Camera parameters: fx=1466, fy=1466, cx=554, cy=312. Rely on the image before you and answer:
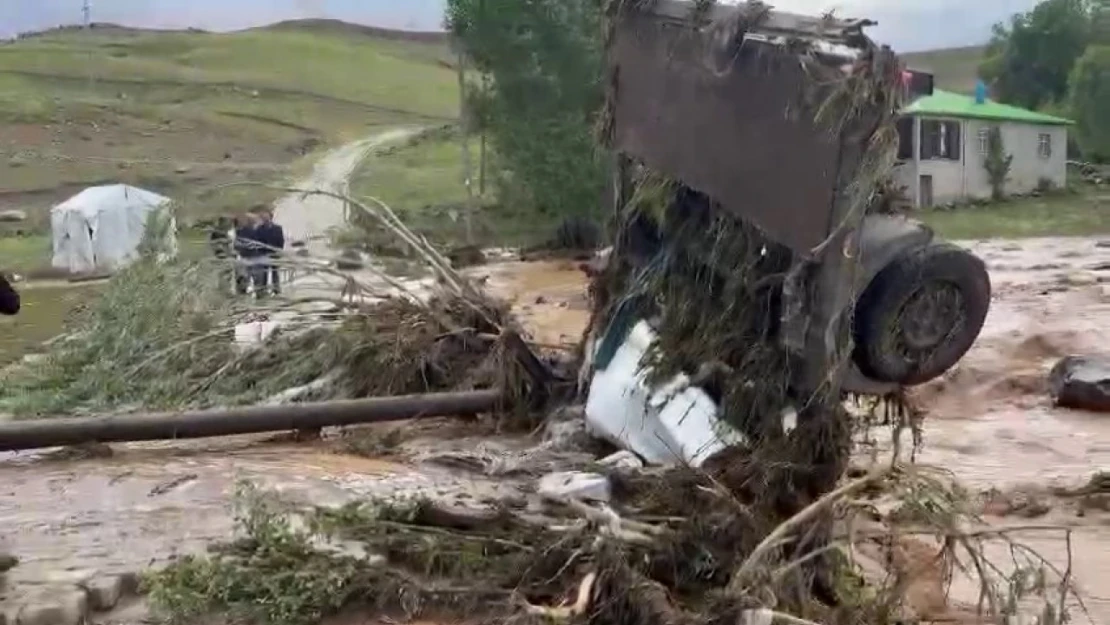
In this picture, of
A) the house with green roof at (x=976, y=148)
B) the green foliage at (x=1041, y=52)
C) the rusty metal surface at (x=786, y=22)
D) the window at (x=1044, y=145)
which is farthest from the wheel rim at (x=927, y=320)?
the green foliage at (x=1041, y=52)

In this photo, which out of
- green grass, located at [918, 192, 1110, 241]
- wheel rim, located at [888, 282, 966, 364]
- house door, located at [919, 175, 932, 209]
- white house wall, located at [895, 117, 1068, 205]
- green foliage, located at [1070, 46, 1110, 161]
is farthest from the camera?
green foliage, located at [1070, 46, 1110, 161]

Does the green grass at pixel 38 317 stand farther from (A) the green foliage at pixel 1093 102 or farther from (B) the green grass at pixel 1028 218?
(A) the green foliage at pixel 1093 102

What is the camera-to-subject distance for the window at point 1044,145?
135ft

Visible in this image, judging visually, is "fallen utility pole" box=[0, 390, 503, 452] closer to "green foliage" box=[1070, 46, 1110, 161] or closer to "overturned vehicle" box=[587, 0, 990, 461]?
"overturned vehicle" box=[587, 0, 990, 461]

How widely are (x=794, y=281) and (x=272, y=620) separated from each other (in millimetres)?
2903

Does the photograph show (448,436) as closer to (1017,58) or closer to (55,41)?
(1017,58)

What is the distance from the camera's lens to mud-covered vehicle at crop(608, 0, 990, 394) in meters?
6.79

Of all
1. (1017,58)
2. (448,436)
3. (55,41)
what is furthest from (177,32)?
(448,436)

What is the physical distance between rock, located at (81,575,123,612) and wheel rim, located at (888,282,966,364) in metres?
3.92

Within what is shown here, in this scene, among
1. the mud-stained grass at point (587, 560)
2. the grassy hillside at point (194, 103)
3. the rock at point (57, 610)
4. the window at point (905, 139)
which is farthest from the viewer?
the grassy hillside at point (194, 103)

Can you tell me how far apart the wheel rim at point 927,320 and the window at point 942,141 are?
32.8 m

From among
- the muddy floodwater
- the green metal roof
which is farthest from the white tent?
the green metal roof

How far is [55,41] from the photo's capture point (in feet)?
269

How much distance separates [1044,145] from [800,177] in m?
36.8
